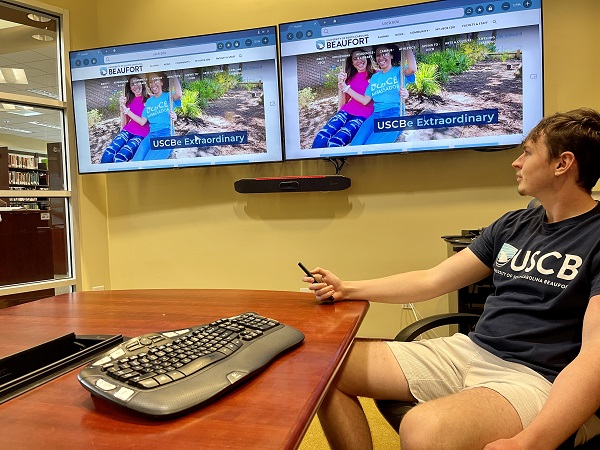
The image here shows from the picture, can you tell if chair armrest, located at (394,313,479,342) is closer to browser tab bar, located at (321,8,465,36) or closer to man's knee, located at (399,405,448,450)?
man's knee, located at (399,405,448,450)

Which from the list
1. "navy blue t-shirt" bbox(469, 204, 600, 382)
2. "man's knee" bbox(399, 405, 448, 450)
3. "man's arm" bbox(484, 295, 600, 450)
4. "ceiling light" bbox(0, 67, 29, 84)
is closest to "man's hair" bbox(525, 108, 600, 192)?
"navy blue t-shirt" bbox(469, 204, 600, 382)

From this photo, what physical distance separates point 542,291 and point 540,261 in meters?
0.09

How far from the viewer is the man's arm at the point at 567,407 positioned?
95 cm

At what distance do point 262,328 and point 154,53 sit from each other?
2.82 meters

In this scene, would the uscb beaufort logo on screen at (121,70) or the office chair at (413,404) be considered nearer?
the office chair at (413,404)

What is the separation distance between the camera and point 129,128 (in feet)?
11.1

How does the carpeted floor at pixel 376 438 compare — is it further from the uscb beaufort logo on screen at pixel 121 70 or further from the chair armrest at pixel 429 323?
the uscb beaufort logo on screen at pixel 121 70

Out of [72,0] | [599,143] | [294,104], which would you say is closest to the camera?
[599,143]

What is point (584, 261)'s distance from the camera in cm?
123

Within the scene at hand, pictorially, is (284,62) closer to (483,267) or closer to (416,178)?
(416,178)

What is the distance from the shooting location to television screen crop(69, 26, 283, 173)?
10.3ft

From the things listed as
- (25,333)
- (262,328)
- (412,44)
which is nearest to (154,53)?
(412,44)

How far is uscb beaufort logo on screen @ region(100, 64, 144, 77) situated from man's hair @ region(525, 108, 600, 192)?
2.84m

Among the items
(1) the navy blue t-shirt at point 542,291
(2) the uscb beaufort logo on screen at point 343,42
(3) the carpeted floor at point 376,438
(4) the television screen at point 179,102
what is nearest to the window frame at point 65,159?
(4) the television screen at point 179,102
